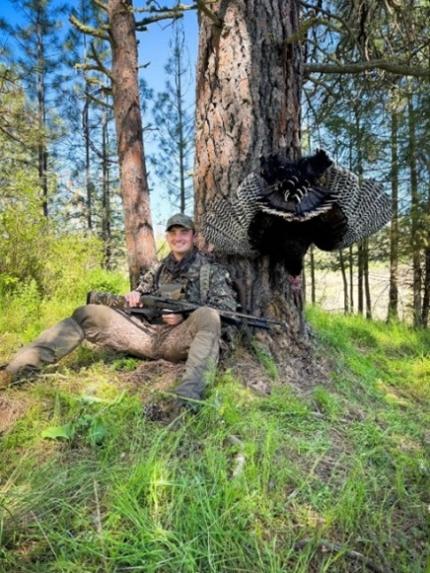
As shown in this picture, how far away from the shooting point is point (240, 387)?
2715 millimetres

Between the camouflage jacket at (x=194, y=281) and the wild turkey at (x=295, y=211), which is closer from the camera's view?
the wild turkey at (x=295, y=211)

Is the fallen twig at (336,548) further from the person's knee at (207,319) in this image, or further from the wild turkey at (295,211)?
the wild turkey at (295,211)

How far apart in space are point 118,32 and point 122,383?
15.9 ft

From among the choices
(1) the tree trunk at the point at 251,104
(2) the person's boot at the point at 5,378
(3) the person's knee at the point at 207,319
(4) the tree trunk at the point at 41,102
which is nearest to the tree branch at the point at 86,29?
(1) the tree trunk at the point at 251,104

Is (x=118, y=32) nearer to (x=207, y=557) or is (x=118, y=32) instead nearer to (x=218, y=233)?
(x=218, y=233)


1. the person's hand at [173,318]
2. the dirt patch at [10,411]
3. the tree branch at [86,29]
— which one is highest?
the tree branch at [86,29]

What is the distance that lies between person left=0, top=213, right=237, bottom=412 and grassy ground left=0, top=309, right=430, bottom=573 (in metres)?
0.20

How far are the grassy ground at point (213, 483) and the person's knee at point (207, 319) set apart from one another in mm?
325

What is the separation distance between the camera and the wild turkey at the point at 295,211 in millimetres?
2725

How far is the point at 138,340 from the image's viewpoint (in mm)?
3219

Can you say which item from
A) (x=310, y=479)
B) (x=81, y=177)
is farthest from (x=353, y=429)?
(x=81, y=177)

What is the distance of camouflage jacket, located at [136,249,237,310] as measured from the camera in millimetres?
3160

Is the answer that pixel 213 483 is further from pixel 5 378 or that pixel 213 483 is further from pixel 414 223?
pixel 414 223

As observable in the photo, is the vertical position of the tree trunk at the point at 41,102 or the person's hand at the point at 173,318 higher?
the tree trunk at the point at 41,102
